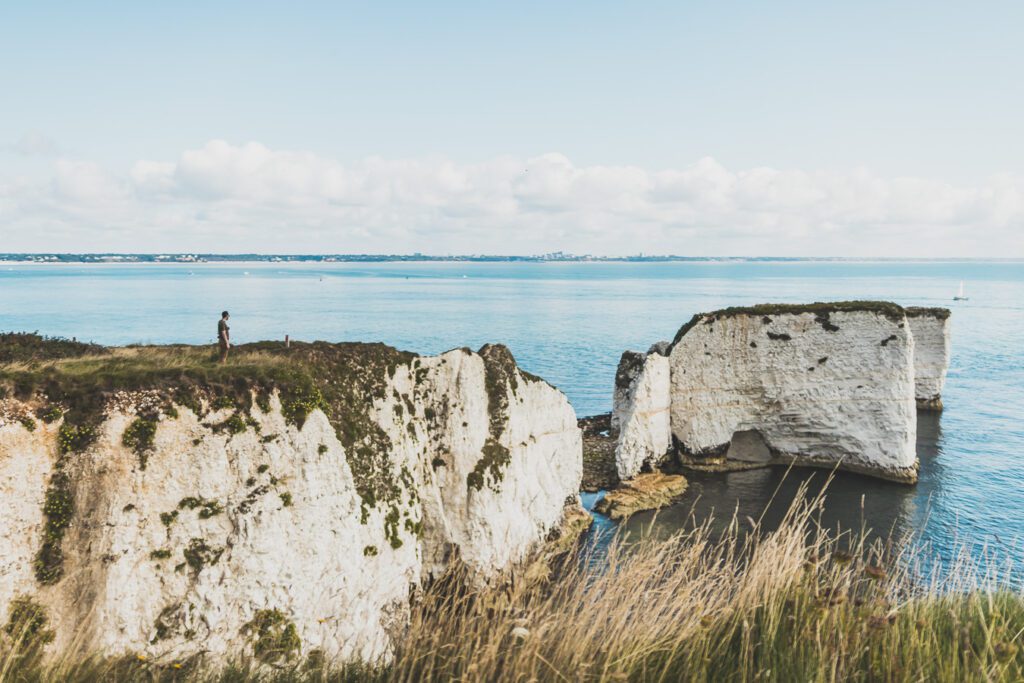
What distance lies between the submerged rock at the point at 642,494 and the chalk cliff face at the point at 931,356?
3040 cm

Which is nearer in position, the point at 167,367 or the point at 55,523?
the point at 55,523

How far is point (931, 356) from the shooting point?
2069 inches

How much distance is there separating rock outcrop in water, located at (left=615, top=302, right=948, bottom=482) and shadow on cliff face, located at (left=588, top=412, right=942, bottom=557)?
121cm

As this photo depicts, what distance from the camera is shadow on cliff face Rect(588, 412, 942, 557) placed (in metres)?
28.6

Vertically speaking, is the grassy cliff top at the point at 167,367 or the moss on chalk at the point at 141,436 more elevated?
the grassy cliff top at the point at 167,367

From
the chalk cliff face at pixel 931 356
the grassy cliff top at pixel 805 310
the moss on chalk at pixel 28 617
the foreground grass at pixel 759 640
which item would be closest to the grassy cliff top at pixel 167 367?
the moss on chalk at pixel 28 617

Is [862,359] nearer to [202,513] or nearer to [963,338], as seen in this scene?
[202,513]

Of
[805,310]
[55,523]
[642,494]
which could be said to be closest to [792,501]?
[642,494]

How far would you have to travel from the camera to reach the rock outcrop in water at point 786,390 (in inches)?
1375

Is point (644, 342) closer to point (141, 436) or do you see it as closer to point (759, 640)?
point (141, 436)

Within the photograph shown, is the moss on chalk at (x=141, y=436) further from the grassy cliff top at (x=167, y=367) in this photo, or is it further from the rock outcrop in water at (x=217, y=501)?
the grassy cliff top at (x=167, y=367)

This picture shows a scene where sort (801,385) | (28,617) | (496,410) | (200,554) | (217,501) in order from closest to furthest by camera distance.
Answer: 1. (28,617)
2. (200,554)
3. (217,501)
4. (496,410)
5. (801,385)

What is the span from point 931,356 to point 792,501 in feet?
113

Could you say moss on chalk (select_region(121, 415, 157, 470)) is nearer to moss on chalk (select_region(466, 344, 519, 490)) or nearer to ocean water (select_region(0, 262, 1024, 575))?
moss on chalk (select_region(466, 344, 519, 490))
